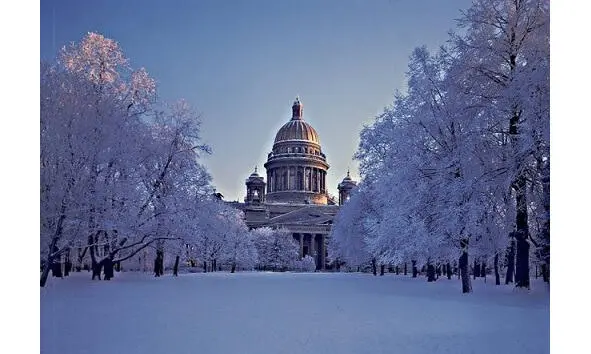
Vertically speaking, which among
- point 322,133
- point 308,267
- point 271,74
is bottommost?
point 308,267

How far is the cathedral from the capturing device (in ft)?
16.7

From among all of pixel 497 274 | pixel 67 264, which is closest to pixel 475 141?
pixel 497 274

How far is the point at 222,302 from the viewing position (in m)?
5.35

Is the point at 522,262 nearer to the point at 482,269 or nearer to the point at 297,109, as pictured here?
the point at 297,109

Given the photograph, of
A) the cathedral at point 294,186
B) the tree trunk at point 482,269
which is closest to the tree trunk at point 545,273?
the cathedral at point 294,186

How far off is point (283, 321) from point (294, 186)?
2667mm

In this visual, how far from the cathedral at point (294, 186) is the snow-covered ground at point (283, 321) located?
4.22 ft

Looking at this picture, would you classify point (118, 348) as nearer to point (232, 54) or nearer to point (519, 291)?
point (232, 54)

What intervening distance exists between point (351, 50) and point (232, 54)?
39.8 inches

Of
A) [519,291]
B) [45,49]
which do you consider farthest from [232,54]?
[519,291]

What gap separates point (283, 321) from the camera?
4461 mm

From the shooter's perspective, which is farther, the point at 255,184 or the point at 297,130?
the point at 255,184

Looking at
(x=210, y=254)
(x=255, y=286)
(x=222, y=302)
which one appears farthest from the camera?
(x=210, y=254)

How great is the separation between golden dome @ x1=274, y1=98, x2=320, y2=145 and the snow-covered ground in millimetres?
1577
